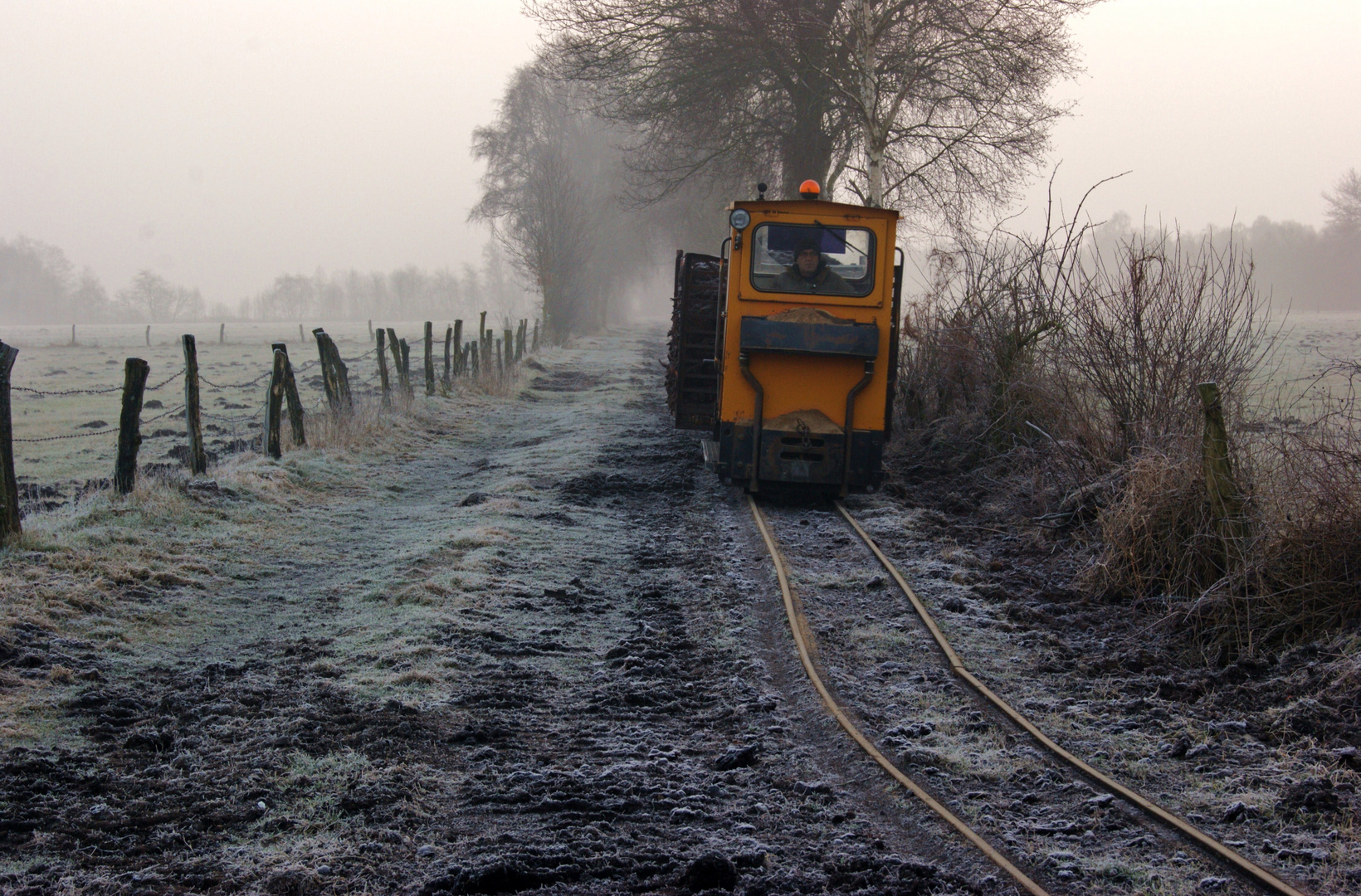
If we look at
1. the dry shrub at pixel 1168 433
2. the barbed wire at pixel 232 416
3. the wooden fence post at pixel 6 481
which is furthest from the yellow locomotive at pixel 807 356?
A: the barbed wire at pixel 232 416

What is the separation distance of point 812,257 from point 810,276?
0.65 ft

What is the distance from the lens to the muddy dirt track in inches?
140

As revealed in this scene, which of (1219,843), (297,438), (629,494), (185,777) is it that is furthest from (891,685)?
(297,438)

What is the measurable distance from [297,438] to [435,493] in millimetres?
2191

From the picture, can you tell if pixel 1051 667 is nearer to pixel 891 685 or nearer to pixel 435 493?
pixel 891 685

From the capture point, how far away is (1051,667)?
5.79 m

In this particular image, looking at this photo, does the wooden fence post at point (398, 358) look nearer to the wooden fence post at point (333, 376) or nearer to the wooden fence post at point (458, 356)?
the wooden fence post at point (333, 376)

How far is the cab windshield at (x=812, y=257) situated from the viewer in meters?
9.99

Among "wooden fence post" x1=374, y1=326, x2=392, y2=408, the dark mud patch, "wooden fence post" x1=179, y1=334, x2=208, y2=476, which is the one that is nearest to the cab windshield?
"wooden fence post" x1=179, y1=334, x2=208, y2=476

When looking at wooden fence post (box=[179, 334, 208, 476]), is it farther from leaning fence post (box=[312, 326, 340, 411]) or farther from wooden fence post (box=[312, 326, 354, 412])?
leaning fence post (box=[312, 326, 340, 411])

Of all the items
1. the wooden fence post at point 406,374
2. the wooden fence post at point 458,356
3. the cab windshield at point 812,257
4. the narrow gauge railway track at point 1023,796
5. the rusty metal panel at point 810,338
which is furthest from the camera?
the wooden fence post at point 458,356

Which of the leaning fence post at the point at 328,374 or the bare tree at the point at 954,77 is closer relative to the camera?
the leaning fence post at the point at 328,374

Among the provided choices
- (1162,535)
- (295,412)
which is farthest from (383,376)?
(1162,535)

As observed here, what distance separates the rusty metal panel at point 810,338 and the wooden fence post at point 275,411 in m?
5.35
